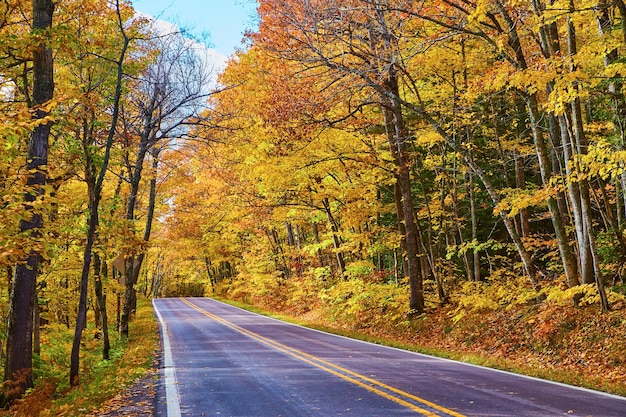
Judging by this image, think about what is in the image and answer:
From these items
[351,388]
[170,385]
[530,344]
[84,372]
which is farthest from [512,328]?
[84,372]

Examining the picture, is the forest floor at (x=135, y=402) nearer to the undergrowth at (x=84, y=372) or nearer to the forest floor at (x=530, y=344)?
the forest floor at (x=530, y=344)

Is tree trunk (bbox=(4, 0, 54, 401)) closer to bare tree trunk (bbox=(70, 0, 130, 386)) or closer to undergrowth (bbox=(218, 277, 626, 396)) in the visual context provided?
bare tree trunk (bbox=(70, 0, 130, 386))

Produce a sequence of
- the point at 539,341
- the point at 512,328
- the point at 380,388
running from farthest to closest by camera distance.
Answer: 1. the point at 512,328
2. the point at 539,341
3. the point at 380,388

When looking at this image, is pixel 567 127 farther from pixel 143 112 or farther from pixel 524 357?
pixel 143 112

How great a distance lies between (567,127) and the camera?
11383mm

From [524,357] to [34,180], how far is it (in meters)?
10.7

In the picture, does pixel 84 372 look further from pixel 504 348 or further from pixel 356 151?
pixel 356 151

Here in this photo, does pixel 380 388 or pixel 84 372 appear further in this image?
pixel 84 372

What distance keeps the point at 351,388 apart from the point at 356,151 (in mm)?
11876

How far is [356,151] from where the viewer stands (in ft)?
61.1

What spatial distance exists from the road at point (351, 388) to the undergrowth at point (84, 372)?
0.87 meters

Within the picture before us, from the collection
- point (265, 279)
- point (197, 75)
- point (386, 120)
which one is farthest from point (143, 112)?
point (265, 279)

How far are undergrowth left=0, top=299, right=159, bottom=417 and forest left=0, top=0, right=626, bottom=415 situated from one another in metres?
0.25

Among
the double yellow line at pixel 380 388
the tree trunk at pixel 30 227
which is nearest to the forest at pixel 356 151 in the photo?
the tree trunk at pixel 30 227
